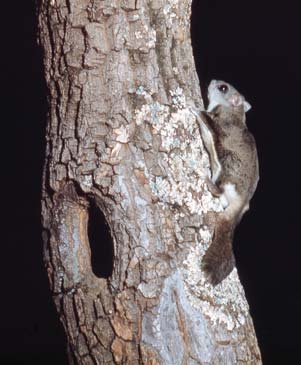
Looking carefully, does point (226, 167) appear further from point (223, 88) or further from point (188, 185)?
point (223, 88)

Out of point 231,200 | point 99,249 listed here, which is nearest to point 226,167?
point 231,200

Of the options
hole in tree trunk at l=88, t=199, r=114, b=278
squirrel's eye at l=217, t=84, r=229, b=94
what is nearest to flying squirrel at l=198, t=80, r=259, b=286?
squirrel's eye at l=217, t=84, r=229, b=94

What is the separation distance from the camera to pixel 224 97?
3.24 m

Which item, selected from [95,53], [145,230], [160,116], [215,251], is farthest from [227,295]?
[95,53]

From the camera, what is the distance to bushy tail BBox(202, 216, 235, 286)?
2.54 metres

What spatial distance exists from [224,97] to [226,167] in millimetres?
492

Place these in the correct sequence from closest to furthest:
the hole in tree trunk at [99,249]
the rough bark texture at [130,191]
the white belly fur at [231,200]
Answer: the rough bark texture at [130,191]
the white belly fur at [231,200]
the hole in tree trunk at [99,249]

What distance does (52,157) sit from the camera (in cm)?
257

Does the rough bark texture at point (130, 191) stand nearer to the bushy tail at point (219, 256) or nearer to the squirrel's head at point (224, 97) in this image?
the bushy tail at point (219, 256)

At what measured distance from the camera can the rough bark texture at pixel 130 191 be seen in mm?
2453

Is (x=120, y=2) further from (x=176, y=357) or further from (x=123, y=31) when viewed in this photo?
Answer: (x=176, y=357)

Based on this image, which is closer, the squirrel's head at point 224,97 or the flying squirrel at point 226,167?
the flying squirrel at point 226,167

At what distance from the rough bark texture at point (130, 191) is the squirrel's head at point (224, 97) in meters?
0.60

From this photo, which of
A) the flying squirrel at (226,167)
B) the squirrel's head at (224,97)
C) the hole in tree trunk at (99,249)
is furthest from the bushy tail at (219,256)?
the hole in tree trunk at (99,249)
